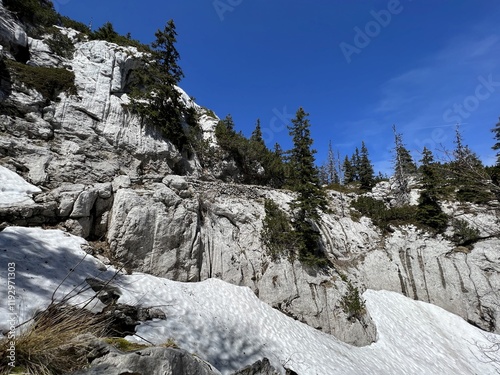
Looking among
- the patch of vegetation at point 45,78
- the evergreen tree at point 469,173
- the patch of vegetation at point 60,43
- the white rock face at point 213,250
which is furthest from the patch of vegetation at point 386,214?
the patch of vegetation at point 60,43

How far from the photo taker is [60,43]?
20031 millimetres

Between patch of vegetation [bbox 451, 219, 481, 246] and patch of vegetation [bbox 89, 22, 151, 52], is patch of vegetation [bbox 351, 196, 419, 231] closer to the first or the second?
patch of vegetation [bbox 451, 219, 481, 246]

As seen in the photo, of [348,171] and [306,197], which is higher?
[348,171]

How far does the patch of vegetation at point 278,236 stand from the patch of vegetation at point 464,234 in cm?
1415

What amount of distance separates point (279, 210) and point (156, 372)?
588 inches

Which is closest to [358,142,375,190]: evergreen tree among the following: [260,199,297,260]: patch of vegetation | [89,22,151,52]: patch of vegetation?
[260,199,297,260]: patch of vegetation

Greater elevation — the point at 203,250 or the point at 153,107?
the point at 153,107

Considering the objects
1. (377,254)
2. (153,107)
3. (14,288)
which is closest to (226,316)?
(14,288)

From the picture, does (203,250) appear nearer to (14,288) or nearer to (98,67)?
(14,288)

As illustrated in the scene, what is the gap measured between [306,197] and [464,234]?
13.7m

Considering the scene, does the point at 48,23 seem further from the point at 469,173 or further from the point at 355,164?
the point at 355,164

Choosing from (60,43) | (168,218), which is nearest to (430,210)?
(168,218)

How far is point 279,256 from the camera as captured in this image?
15.7 meters

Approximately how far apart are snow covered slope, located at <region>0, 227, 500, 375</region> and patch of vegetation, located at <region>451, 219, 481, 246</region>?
589 cm
